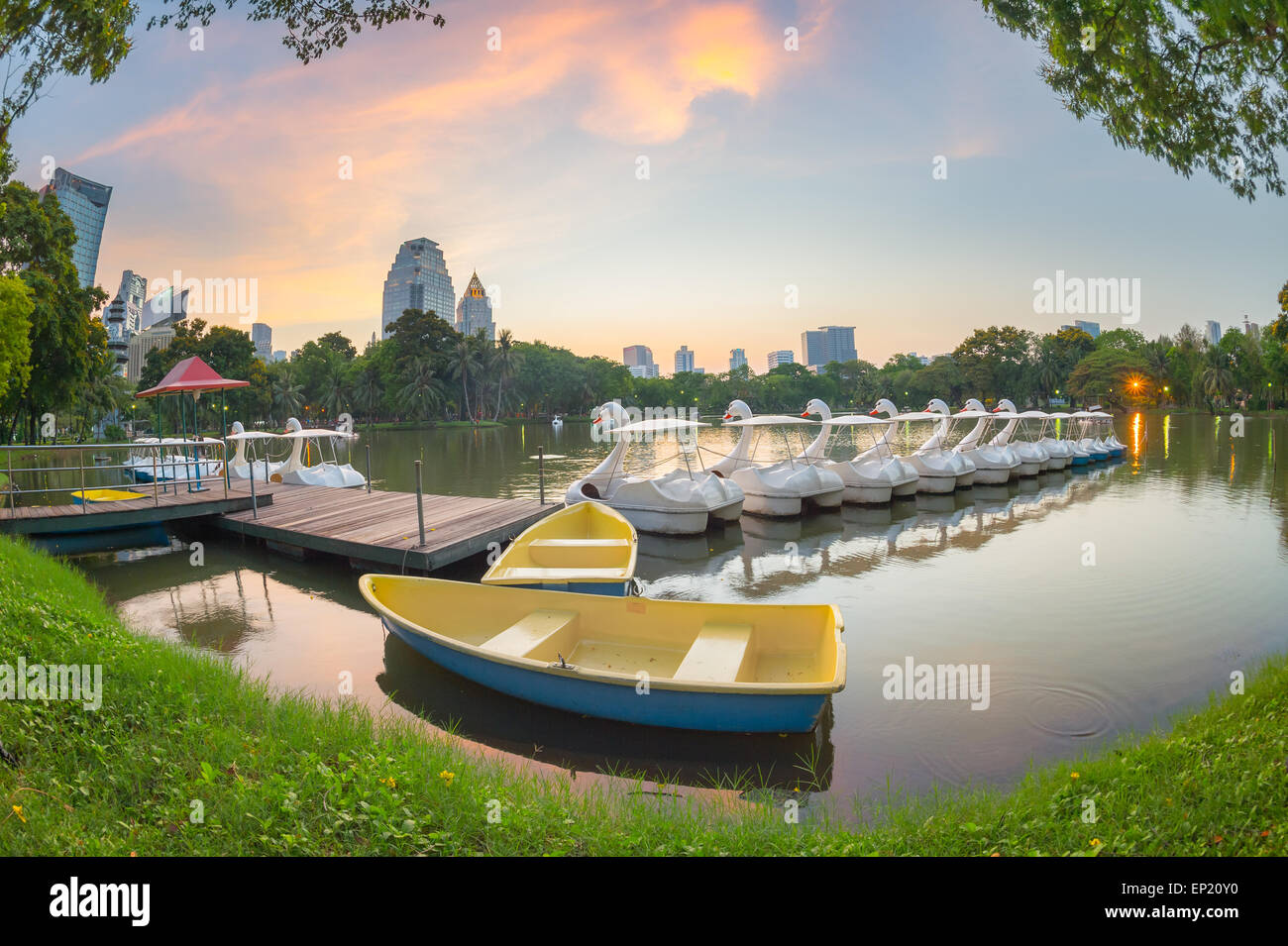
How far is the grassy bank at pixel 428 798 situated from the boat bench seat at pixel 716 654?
1177 millimetres

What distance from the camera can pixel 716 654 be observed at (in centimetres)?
600

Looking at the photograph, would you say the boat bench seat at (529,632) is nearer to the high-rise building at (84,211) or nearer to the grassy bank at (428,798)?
the grassy bank at (428,798)

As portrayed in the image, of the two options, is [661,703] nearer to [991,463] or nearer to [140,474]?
[991,463]

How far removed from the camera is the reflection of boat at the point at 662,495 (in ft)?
47.3

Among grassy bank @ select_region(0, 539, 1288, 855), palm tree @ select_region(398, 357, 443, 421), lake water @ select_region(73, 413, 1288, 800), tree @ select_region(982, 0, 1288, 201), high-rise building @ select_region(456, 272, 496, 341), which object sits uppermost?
high-rise building @ select_region(456, 272, 496, 341)

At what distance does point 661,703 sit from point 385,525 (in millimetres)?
8474

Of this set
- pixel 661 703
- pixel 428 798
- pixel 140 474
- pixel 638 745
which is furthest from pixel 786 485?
pixel 140 474

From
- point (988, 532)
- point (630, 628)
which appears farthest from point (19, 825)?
point (988, 532)

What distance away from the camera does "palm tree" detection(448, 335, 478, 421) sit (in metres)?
69.6

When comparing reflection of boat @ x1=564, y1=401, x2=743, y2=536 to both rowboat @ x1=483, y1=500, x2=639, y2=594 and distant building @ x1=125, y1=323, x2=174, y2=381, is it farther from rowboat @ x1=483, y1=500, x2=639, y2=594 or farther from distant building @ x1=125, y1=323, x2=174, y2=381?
distant building @ x1=125, y1=323, x2=174, y2=381

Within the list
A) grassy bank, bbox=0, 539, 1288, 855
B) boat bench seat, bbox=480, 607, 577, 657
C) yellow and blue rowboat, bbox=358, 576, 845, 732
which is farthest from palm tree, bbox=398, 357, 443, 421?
grassy bank, bbox=0, 539, 1288, 855

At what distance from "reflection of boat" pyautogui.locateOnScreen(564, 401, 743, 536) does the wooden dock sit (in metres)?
1.71

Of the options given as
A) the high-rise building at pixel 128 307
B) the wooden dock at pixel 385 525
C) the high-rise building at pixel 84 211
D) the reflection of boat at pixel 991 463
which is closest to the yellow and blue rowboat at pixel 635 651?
the wooden dock at pixel 385 525
